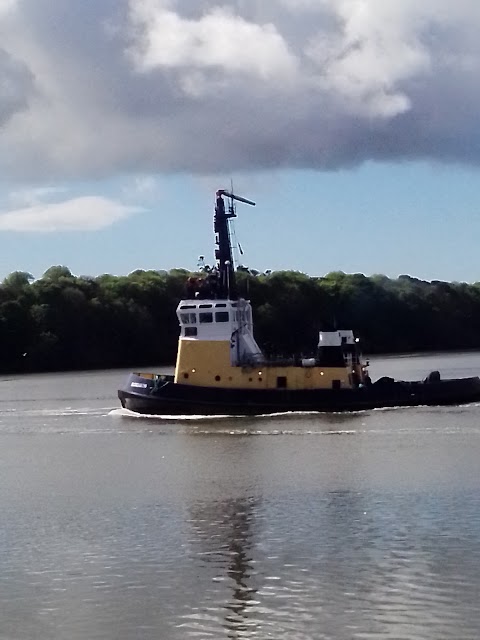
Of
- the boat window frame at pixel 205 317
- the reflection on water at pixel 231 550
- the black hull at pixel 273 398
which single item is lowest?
→ the reflection on water at pixel 231 550

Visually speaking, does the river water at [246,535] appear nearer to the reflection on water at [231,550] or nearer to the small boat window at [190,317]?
the reflection on water at [231,550]

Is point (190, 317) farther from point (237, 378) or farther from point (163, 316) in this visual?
point (163, 316)

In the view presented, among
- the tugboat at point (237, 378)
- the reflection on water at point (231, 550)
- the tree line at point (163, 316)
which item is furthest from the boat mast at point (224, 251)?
the tree line at point (163, 316)

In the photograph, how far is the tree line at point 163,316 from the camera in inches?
3511

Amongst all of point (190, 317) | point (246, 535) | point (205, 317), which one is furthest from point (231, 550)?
point (190, 317)

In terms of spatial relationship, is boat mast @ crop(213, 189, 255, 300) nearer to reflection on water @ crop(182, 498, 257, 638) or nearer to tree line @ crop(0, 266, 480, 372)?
reflection on water @ crop(182, 498, 257, 638)

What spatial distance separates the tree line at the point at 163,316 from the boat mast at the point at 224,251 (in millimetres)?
35981

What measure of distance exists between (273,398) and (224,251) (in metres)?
5.59

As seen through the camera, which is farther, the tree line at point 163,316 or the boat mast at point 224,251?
the tree line at point 163,316

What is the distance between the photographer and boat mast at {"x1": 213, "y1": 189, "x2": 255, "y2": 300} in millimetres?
40625

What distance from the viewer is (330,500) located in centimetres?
2173

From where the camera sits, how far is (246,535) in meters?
18.8

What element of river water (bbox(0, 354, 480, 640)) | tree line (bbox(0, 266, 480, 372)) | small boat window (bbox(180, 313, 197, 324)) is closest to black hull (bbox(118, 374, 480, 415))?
small boat window (bbox(180, 313, 197, 324))

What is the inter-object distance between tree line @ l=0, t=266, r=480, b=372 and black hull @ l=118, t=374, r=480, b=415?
36525mm
